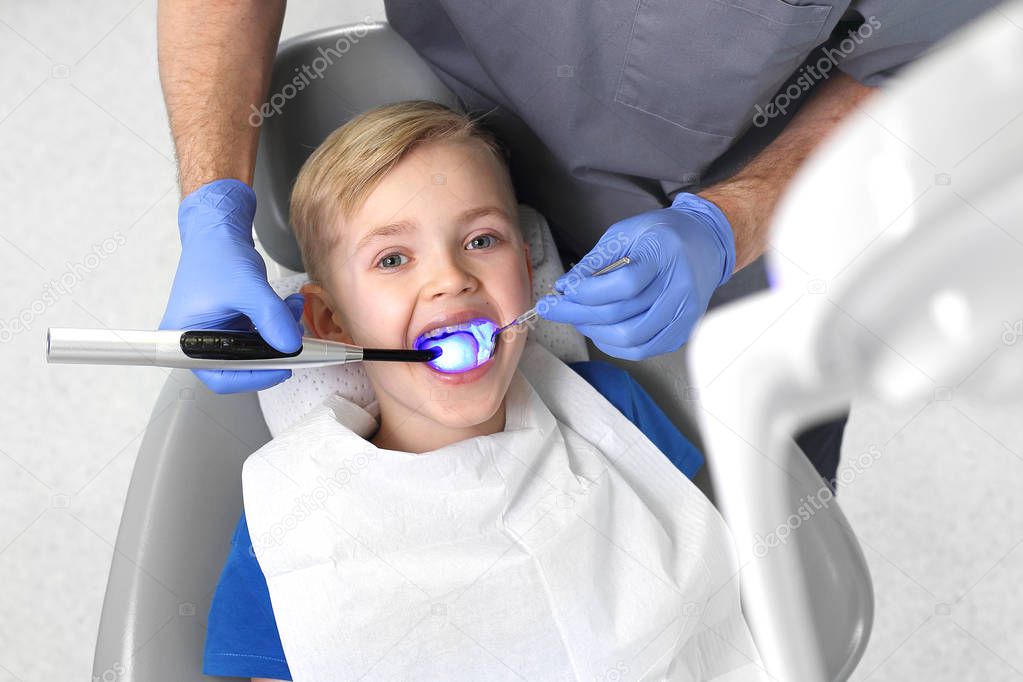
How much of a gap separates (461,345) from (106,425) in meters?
1.30

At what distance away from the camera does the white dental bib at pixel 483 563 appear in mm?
1091

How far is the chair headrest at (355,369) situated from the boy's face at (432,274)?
0.35 feet

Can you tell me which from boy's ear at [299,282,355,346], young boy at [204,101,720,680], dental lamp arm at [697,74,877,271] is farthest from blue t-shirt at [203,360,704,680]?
dental lamp arm at [697,74,877,271]

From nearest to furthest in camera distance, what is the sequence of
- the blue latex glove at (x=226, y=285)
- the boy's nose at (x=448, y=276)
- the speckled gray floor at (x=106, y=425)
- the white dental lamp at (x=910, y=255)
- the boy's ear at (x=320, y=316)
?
the white dental lamp at (x=910, y=255)
the blue latex glove at (x=226, y=285)
the boy's nose at (x=448, y=276)
the boy's ear at (x=320, y=316)
the speckled gray floor at (x=106, y=425)

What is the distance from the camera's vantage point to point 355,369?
130cm

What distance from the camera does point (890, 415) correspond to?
1858 millimetres

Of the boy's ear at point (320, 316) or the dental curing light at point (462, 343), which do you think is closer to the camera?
the dental curing light at point (462, 343)

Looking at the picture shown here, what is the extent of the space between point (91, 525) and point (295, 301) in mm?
1089

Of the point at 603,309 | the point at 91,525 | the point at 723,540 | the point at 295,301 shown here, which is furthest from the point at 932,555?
the point at 91,525
